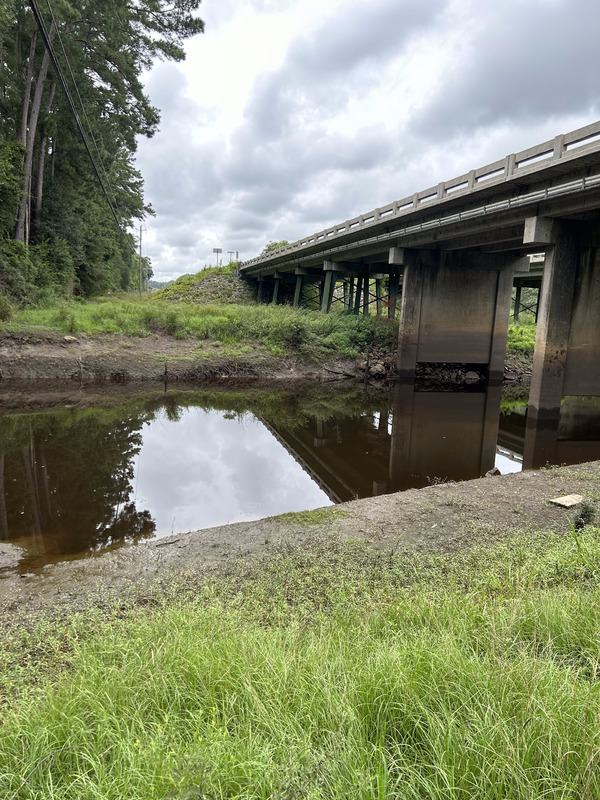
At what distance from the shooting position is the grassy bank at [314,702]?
1.75 metres

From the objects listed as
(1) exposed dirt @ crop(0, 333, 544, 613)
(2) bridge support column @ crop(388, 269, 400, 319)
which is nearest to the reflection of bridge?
(1) exposed dirt @ crop(0, 333, 544, 613)

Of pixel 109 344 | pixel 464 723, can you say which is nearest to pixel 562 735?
pixel 464 723

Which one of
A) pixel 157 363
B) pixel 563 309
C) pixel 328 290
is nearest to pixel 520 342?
pixel 328 290

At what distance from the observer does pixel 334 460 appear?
10781 millimetres

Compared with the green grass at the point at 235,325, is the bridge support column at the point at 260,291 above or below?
above

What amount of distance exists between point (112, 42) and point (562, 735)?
29.2 meters

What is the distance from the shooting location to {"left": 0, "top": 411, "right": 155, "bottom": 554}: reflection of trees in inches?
256

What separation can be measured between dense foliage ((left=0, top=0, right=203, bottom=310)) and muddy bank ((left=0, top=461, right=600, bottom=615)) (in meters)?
19.3

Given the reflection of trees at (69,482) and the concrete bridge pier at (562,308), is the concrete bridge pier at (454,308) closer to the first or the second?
the concrete bridge pier at (562,308)

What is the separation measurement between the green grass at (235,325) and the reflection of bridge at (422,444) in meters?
7.29

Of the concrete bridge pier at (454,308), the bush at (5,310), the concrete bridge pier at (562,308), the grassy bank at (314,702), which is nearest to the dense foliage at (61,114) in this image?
the bush at (5,310)

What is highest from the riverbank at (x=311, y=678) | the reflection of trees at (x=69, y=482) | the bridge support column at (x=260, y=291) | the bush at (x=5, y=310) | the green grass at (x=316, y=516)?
the bridge support column at (x=260, y=291)

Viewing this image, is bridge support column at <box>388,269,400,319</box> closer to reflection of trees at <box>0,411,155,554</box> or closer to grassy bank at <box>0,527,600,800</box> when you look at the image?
reflection of trees at <box>0,411,155,554</box>

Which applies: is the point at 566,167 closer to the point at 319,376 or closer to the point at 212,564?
the point at 319,376
